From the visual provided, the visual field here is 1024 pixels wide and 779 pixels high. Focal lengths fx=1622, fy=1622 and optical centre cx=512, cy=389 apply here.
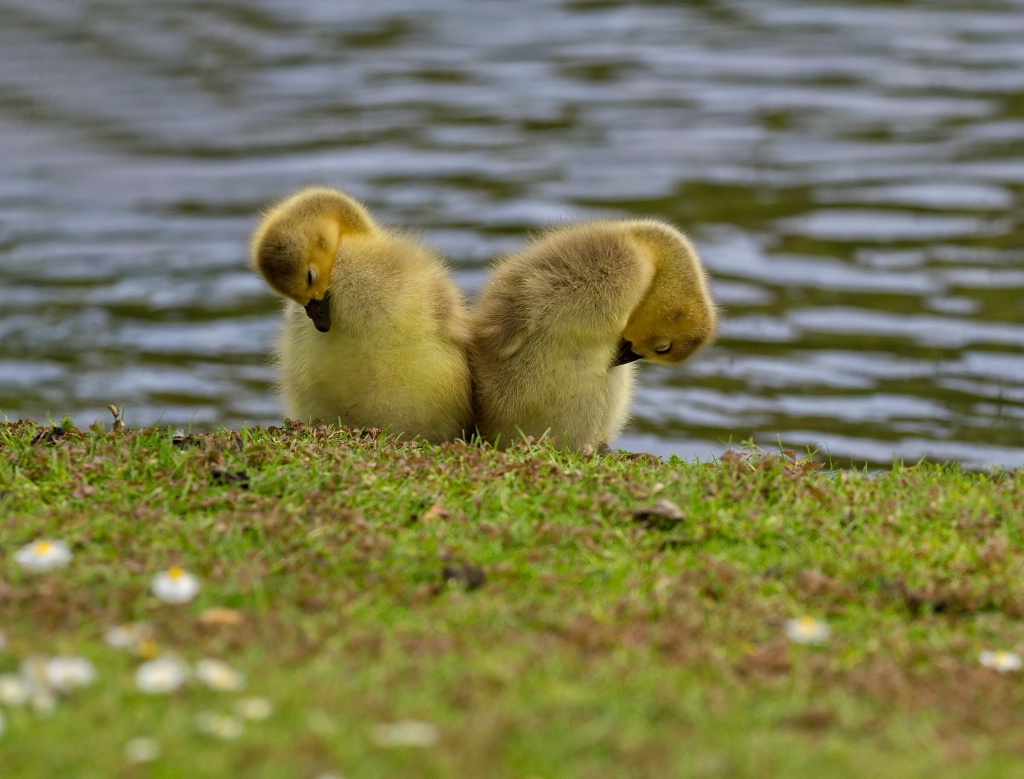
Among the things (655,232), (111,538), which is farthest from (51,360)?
(111,538)

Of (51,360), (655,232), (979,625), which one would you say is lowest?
(51,360)

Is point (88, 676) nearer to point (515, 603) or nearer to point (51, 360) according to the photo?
point (515, 603)

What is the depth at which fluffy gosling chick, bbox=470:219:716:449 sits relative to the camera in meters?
6.89

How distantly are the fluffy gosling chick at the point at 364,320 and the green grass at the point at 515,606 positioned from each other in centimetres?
46

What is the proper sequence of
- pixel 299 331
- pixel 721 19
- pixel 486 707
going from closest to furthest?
1. pixel 486 707
2. pixel 299 331
3. pixel 721 19

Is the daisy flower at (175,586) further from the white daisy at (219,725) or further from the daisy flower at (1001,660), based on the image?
the daisy flower at (1001,660)

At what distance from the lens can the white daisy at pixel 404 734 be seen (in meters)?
3.63

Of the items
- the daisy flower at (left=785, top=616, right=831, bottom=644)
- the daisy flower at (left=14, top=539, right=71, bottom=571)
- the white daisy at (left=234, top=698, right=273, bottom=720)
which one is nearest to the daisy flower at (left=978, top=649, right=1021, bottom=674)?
the daisy flower at (left=785, top=616, right=831, bottom=644)

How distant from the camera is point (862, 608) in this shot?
4875 millimetres

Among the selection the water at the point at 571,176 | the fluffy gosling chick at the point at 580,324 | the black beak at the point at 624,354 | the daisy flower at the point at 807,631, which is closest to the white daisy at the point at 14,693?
the daisy flower at the point at 807,631

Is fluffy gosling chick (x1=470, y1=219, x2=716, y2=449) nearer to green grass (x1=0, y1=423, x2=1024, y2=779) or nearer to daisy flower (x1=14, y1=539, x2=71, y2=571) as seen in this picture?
green grass (x1=0, y1=423, x2=1024, y2=779)

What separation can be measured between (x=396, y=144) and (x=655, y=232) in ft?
32.5

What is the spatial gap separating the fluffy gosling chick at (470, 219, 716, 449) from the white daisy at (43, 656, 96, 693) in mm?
3117

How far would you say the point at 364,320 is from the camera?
22.2 feet
